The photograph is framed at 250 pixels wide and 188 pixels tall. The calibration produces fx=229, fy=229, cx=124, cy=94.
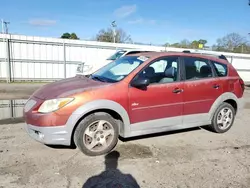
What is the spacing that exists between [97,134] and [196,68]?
251cm

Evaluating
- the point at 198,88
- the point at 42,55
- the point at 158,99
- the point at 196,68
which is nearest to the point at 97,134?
the point at 158,99

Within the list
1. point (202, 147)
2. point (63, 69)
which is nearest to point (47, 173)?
point (202, 147)

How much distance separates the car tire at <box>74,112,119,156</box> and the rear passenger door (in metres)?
1.60

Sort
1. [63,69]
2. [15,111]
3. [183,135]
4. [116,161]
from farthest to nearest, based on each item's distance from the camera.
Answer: [63,69] < [15,111] < [183,135] < [116,161]

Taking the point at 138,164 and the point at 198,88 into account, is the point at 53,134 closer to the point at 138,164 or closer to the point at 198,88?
Answer: the point at 138,164

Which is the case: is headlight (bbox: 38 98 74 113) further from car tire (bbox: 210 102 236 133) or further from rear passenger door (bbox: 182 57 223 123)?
car tire (bbox: 210 102 236 133)

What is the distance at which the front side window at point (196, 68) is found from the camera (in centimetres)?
468

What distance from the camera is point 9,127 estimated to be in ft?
17.0

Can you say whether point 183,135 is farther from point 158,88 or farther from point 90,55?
point 90,55

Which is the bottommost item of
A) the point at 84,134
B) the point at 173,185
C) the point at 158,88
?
the point at 173,185

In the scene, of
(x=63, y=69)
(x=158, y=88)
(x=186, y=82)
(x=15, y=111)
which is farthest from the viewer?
(x=63, y=69)

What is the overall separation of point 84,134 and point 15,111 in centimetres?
387

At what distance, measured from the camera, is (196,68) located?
4828mm

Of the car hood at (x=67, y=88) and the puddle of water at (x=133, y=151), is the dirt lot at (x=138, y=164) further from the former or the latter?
the car hood at (x=67, y=88)
